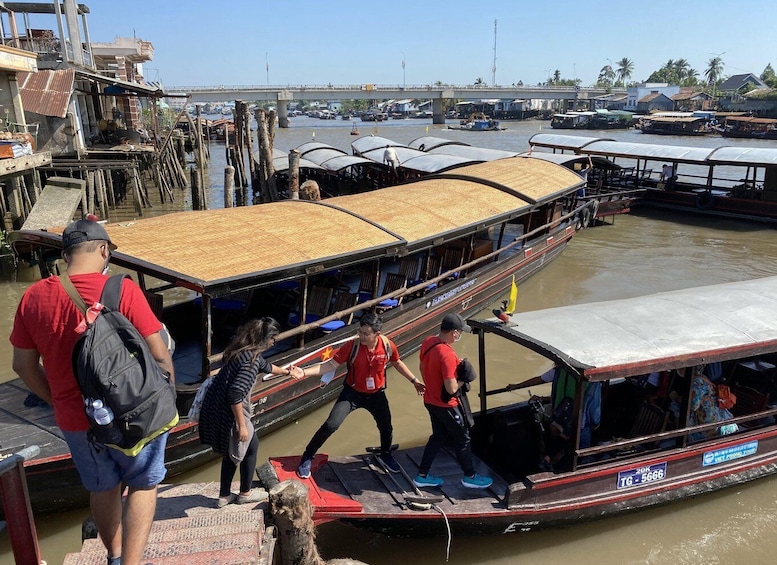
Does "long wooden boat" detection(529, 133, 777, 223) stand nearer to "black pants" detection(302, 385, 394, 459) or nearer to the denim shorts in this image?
"black pants" detection(302, 385, 394, 459)

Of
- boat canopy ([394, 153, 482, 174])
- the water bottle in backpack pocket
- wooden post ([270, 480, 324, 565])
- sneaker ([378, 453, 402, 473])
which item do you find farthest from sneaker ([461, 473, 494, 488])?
boat canopy ([394, 153, 482, 174])

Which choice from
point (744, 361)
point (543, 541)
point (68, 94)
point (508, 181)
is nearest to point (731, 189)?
point (508, 181)

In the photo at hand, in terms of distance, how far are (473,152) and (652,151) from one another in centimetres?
600

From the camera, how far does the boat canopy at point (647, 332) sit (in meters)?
4.48

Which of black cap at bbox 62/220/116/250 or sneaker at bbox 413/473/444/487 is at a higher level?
black cap at bbox 62/220/116/250

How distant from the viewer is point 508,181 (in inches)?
442

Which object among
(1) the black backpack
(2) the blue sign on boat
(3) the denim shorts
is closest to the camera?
Result: (1) the black backpack

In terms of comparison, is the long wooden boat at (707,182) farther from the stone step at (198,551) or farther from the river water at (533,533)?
the stone step at (198,551)

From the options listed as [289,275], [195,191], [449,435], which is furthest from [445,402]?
[195,191]

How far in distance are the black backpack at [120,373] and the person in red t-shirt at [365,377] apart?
1.95 m

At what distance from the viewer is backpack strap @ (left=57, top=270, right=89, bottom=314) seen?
240 cm

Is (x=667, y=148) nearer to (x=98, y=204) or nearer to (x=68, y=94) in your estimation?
(x=98, y=204)

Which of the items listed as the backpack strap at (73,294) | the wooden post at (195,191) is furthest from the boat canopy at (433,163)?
the backpack strap at (73,294)

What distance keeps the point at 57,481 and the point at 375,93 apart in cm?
6956
